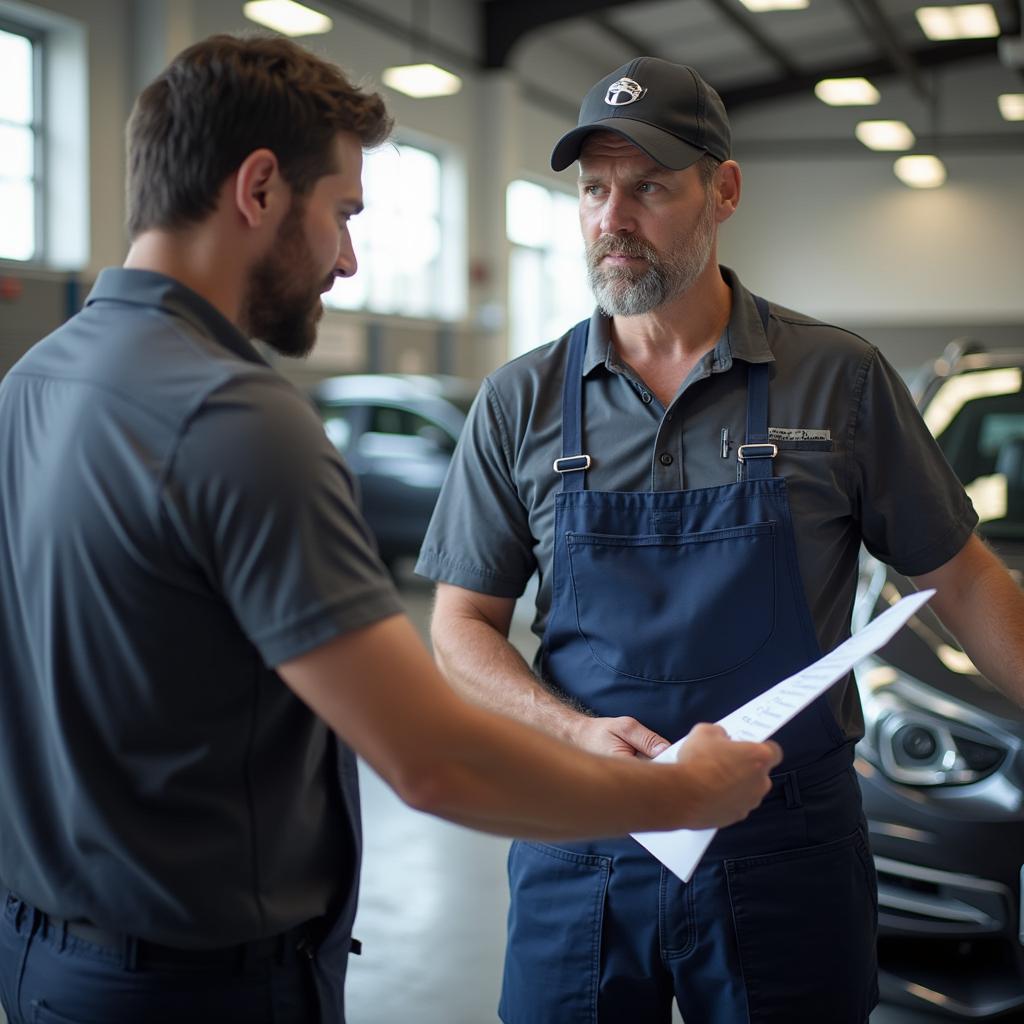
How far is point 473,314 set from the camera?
14.6 metres

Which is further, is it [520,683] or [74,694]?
Answer: [520,683]

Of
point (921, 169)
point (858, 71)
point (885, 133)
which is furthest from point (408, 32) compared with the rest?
point (858, 71)

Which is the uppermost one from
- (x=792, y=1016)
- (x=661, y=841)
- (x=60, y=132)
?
(x=60, y=132)

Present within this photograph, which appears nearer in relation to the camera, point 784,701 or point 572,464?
point 784,701

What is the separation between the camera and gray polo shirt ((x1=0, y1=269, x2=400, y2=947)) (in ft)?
3.30

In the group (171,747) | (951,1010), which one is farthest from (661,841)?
(951,1010)

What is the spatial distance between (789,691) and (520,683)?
1.57ft

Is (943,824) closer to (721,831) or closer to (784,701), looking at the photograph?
(721,831)

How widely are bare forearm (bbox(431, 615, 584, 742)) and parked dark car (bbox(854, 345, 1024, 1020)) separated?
106cm

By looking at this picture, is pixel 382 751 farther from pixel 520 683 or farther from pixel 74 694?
pixel 520 683

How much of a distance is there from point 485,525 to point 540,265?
14853mm

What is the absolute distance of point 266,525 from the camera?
3.26 feet

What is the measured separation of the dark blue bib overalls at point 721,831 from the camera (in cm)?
159

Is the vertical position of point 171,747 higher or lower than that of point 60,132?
lower
